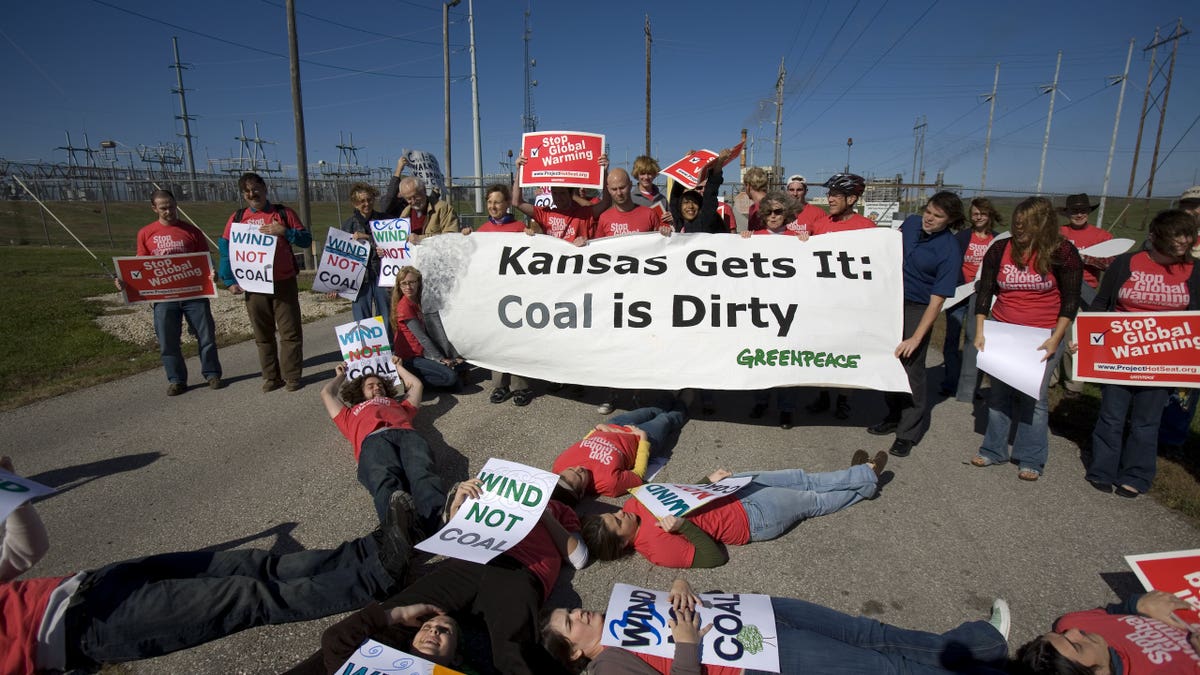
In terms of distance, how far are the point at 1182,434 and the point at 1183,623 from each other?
309 centimetres

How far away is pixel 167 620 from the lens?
2650 mm

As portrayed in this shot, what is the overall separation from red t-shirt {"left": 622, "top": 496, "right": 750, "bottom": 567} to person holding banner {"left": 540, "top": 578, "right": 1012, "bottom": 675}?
0.59 m

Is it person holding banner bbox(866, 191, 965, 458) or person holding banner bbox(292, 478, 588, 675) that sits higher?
person holding banner bbox(866, 191, 965, 458)

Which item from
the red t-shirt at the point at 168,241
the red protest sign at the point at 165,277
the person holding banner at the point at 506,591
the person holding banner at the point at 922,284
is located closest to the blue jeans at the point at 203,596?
the person holding banner at the point at 506,591

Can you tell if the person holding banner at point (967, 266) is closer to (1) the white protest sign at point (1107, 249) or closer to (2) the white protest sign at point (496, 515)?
(1) the white protest sign at point (1107, 249)

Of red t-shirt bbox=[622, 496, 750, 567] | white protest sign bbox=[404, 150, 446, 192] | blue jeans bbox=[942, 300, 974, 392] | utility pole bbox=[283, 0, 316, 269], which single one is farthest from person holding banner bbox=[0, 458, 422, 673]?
white protest sign bbox=[404, 150, 446, 192]

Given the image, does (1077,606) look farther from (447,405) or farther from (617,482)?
(447,405)

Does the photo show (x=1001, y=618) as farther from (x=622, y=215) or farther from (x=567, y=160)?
(x=567, y=160)

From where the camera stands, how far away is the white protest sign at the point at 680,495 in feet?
10.7

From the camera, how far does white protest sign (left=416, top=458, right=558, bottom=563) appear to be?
2862 millimetres

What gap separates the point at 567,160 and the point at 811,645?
182 inches

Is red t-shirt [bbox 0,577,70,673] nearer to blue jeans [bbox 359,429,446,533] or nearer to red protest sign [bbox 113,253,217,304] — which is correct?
blue jeans [bbox 359,429,446,533]

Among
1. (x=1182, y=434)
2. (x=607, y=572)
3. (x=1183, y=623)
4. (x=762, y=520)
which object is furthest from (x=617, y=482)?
(x=1182, y=434)

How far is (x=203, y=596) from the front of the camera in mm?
2730
